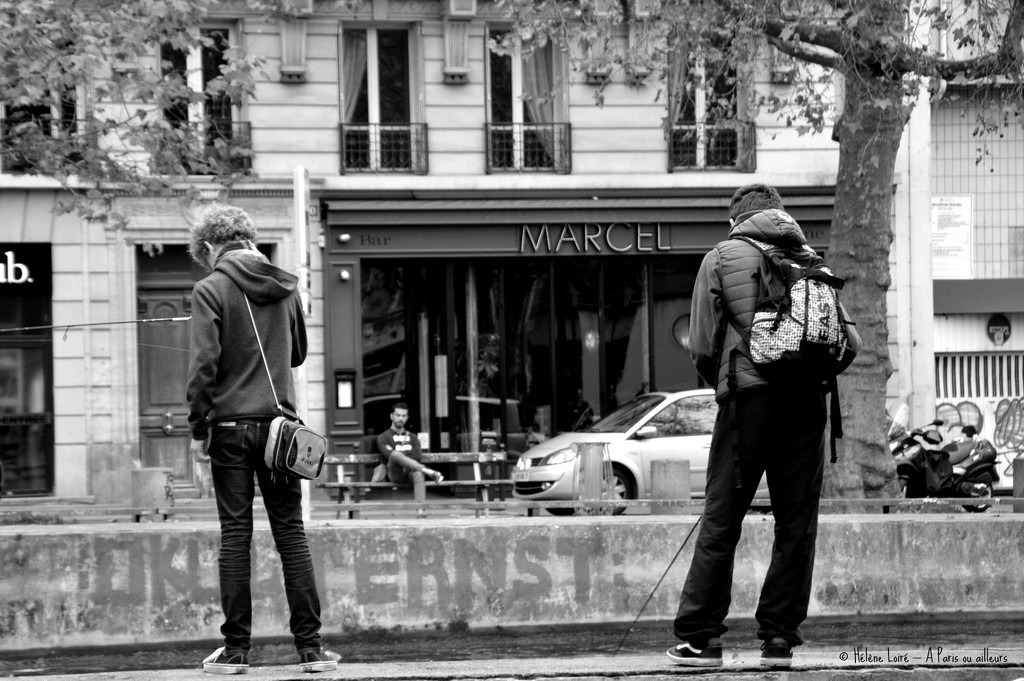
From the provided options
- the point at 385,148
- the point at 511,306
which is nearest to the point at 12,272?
the point at 385,148

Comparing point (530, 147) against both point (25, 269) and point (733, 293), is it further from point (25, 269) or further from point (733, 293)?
point (733, 293)

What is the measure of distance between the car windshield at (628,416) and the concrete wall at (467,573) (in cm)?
834

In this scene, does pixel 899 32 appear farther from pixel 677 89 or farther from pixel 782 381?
pixel 782 381

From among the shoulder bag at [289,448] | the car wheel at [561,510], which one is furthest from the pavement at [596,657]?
the car wheel at [561,510]

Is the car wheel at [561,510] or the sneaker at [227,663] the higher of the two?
the sneaker at [227,663]

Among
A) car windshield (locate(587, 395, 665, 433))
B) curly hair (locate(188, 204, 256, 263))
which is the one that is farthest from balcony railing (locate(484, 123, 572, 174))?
curly hair (locate(188, 204, 256, 263))

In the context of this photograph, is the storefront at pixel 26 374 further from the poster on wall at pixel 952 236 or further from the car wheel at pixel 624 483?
the poster on wall at pixel 952 236

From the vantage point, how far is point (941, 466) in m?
16.2

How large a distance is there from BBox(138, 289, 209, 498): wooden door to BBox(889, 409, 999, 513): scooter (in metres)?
10.3

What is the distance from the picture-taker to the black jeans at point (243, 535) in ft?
17.2

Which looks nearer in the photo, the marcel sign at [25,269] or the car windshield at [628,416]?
the car windshield at [628,416]

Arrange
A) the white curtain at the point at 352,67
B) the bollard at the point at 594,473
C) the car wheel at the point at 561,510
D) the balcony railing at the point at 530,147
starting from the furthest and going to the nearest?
1. the balcony railing at the point at 530,147
2. the white curtain at the point at 352,67
3. the car wheel at the point at 561,510
4. the bollard at the point at 594,473

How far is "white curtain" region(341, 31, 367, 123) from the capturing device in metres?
20.5

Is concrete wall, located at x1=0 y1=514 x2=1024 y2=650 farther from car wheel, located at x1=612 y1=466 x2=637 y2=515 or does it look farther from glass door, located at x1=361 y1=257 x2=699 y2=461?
glass door, located at x1=361 y1=257 x2=699 y2=461
